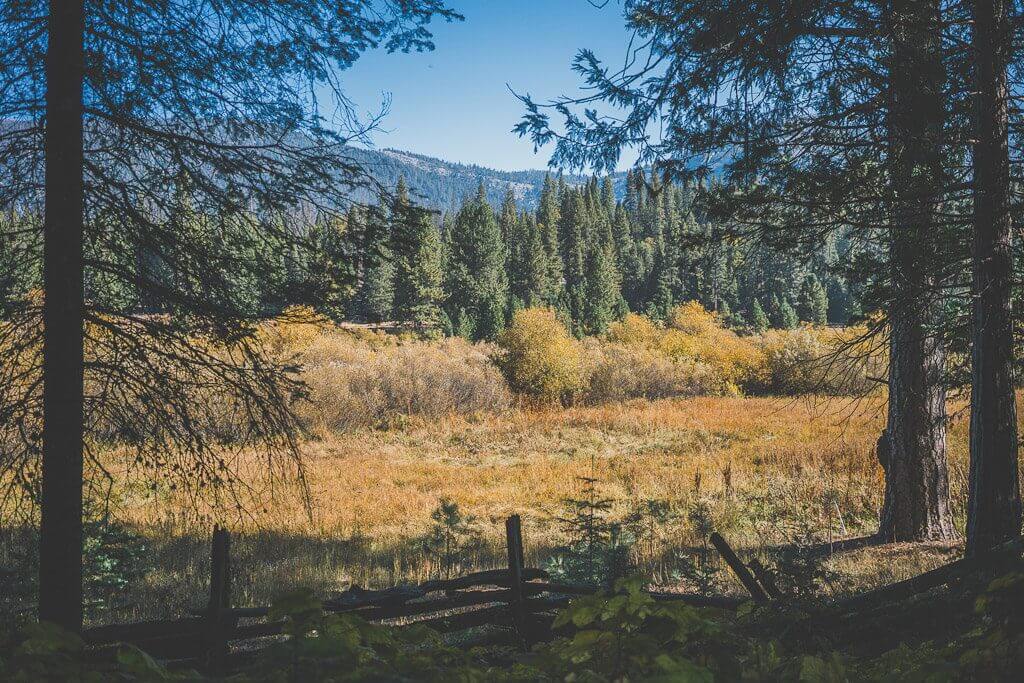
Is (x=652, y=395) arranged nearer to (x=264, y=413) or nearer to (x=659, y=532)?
(x=659, y=532)

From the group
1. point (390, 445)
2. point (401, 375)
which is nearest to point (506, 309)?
point (401, 375)

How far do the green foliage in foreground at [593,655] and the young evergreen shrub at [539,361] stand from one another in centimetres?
2729

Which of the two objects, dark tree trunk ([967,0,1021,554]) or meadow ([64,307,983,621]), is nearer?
dark tree trunk ([967,0,1021,554])

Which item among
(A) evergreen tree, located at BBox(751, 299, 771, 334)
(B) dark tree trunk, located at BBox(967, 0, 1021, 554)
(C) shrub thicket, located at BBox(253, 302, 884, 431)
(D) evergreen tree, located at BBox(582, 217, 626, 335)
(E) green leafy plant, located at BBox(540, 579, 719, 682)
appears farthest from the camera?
(A) evergreen tree, located at BBox(751, 299, 771, 334)

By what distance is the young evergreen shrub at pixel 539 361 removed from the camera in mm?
29172

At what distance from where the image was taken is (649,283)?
2494 inches

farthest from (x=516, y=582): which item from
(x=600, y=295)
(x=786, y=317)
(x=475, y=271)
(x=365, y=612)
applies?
(x=786, y=317)

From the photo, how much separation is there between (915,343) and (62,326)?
753cm

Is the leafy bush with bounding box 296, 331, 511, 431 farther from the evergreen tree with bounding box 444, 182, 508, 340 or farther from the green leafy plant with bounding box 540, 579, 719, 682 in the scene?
the evergreen tree with bounding box 444, 182, 508, 340

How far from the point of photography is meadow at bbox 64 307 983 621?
282 inches

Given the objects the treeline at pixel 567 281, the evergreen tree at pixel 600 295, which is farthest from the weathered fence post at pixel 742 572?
the evergreen tree at pixel 600 295

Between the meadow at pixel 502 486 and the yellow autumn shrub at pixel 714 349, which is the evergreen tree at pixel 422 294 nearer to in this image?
the meadow at pixel 502 486

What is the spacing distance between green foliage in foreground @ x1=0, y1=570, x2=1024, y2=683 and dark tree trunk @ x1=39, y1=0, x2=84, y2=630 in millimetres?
2233

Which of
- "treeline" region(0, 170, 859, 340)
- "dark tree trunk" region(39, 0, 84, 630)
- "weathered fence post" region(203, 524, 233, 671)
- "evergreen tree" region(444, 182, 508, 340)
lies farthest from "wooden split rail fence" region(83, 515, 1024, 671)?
"evergreen tree" region(444, 182, 508, 340)
